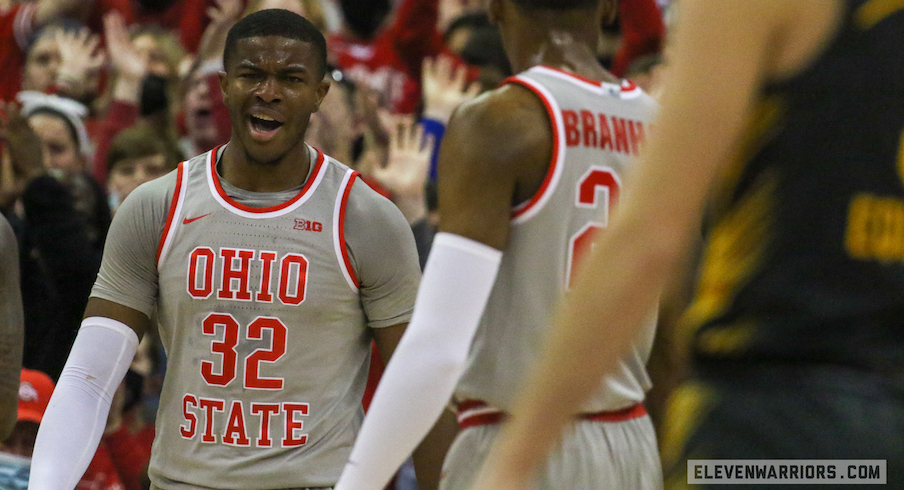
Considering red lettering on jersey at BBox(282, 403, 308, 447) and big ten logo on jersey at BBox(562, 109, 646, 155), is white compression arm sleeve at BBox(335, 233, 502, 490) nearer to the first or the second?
big ten logo on jersey at BBox(562, 109, 646, 155)

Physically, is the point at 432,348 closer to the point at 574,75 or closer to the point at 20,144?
the point at 574,75

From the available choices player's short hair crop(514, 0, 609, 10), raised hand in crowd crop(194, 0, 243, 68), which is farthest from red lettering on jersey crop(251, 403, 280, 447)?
raised hand in crowd crop(194, 0, 243, 68)

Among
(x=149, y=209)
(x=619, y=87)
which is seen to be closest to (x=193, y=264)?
(x=149, y=209)

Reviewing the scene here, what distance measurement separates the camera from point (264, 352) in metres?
3.71

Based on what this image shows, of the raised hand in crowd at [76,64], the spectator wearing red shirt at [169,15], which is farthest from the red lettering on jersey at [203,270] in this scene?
the spectator wearing red shirt at [169,15]

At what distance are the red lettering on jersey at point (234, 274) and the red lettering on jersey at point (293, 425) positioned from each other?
362 mm

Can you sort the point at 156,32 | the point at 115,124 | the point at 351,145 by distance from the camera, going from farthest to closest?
1. the point at 156,32
2. the point at 115,124
3. the point at 351,145

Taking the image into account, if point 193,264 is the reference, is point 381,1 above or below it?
above

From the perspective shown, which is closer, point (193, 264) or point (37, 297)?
point (193, 264)

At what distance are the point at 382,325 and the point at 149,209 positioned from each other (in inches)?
32.6

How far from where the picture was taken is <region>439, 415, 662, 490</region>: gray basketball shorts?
2836mm

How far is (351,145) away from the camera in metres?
7.80

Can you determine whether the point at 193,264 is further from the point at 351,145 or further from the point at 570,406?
the point at 351,145

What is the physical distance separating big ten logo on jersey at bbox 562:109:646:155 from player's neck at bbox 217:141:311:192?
139 centimetres
